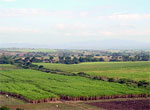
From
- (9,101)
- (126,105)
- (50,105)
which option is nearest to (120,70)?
(126,105)

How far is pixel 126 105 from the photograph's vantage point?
31375mm

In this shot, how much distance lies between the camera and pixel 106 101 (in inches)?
1320

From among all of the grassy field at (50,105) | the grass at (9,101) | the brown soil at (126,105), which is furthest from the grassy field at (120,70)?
the grass at (9,101)

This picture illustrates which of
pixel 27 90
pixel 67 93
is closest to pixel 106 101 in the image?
pixel 67 93

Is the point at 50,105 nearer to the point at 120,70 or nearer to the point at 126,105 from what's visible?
the point at 126,105

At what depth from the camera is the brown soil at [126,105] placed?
1189 inches

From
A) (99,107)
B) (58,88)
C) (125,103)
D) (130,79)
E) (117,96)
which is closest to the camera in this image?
(99,107)

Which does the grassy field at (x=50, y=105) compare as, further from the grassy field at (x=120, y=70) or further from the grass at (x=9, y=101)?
the grassy field at (x=120, y=70)

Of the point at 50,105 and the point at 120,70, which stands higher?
the point at 120,70

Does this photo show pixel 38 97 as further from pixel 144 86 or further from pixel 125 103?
pixel 144 86

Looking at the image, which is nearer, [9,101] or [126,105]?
[126,105]

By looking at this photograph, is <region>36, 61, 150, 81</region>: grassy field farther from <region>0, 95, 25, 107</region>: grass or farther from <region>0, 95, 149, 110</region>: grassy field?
<region>0, 95, 25, 107</region>: grass

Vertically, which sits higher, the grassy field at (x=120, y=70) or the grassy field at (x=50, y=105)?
the grassy field at (x=120, y=70)

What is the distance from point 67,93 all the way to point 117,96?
7.05 m
